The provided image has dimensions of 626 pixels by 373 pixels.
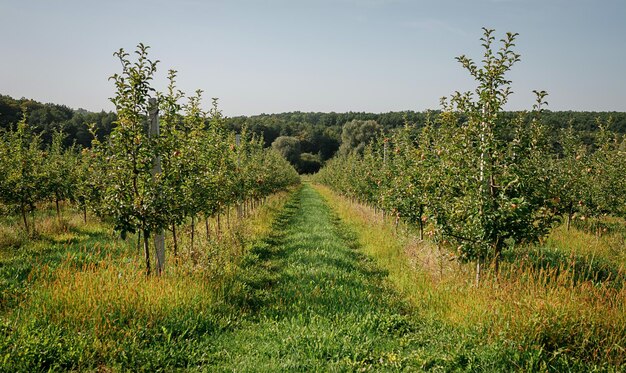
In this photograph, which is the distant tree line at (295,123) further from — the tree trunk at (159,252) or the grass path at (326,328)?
the grass path at (326,328)

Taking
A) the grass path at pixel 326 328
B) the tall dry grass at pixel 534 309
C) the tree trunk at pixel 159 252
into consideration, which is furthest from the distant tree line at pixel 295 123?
the grass path at pixel 326 328

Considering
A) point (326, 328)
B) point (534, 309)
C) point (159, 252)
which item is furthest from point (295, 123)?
point (534, 309)

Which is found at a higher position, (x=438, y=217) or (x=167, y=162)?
(x=167, y=162)

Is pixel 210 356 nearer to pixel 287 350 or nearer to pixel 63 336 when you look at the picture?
pixel 287 350

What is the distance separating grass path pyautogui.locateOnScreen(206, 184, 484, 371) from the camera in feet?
14.2

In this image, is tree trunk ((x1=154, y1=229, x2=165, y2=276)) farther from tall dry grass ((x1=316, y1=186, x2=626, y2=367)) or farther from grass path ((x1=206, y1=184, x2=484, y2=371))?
tall dry grass ((x1=316, y1=186, x2=626, y2=367))

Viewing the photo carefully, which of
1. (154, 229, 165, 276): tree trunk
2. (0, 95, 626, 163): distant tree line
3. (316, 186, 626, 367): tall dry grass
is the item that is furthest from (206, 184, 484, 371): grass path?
(0, 95, 626, 163): distant tree line

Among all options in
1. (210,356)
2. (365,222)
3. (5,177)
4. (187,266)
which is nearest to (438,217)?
(210,356)

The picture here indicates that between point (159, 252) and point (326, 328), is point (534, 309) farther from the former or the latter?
point (159, 252)

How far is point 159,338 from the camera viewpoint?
4789 millimetres

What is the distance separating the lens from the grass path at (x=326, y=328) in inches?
170

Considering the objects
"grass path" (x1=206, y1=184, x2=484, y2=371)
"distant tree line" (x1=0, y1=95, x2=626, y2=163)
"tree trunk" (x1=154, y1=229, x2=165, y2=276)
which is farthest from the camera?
"distant tree line" (x1=0, y1=95, x2=626, y2=163)

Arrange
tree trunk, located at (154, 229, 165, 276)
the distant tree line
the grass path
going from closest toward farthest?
the grass path
tree trunk, located at (154, 229, 165, 276)
the distant tree line

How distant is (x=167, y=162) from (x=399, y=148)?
7712mm
